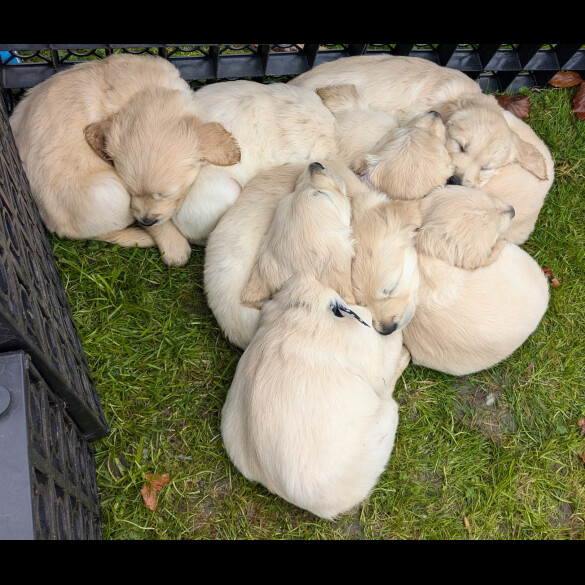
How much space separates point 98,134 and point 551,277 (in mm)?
3128

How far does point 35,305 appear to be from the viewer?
2480 millimetres

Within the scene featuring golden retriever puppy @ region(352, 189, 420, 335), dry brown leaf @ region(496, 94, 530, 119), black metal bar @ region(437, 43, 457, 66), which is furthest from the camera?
dry brown leaf @ region(496, 94, 530, 119)

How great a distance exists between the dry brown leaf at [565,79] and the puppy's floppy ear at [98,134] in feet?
11.7

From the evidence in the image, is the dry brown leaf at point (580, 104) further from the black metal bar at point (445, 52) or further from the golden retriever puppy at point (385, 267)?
the golden retriever puppy at point (385, 267)

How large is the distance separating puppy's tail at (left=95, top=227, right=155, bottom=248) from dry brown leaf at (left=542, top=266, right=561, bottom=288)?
8.91ft

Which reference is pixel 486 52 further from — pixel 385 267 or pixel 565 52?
pixel 385 267

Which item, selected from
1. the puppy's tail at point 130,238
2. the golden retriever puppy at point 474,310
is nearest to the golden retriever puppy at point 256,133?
the puppy's tail at point 130,238

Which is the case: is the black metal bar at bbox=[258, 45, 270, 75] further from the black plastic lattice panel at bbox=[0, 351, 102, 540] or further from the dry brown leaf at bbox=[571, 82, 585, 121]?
the black plastic lattice panel at bbox=[0, 351, 102, 540]

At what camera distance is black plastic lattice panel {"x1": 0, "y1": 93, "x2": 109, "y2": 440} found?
217 cm

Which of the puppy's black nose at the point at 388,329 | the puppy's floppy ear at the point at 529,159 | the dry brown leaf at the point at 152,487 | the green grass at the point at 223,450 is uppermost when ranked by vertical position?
the puppy's floppy ear at the point at 529,159

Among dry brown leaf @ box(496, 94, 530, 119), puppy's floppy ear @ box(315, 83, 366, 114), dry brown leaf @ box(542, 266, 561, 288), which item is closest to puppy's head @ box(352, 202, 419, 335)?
puppy's floppy ear @ box(315, 83, 366, 114)

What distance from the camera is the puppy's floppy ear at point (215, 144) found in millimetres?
3432

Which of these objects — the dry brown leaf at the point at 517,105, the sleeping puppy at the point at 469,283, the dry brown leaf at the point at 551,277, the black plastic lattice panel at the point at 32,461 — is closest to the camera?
the black plastic lattice panel at the point at 32,461

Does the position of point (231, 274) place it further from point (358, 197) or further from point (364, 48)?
point (364, 48)
